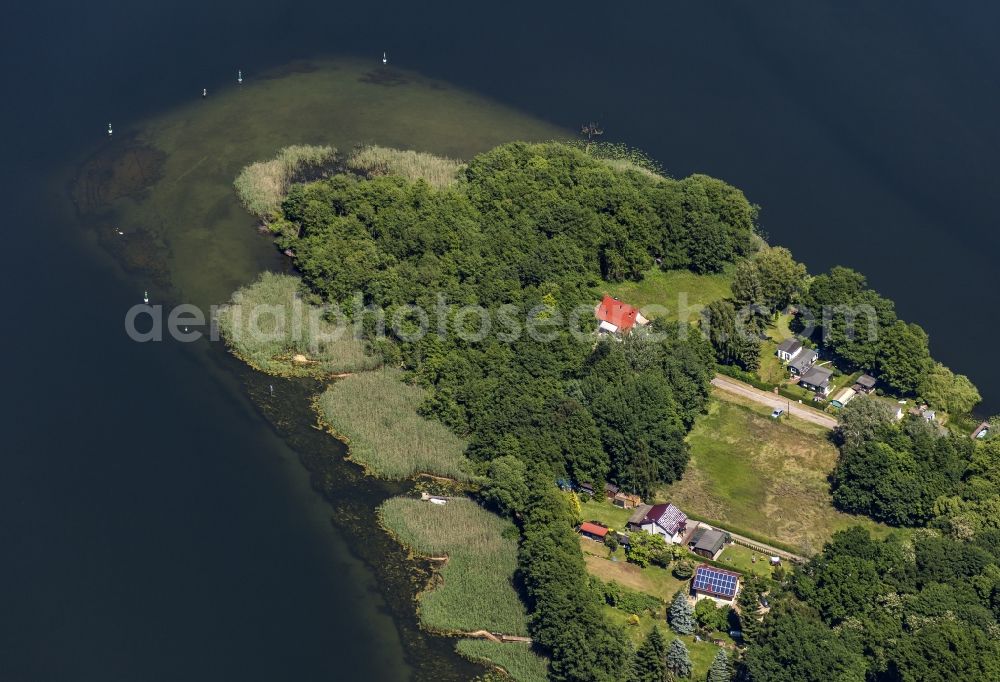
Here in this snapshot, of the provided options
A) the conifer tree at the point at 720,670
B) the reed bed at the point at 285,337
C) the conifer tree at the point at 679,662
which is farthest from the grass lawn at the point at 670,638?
the reed bed at the point at 285,337

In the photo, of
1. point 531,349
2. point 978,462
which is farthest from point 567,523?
point 978,462

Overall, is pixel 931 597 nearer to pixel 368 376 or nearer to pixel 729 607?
pixel 729 607

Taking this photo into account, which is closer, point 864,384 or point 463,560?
point 463,560

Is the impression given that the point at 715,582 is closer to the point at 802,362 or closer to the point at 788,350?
the point at 802,362

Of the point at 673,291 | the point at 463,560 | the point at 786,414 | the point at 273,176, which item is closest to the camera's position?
the point at 463,560

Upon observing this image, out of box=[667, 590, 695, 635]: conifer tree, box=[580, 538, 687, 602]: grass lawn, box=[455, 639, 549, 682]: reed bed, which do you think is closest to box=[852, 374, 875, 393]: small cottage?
box=[580, 538, 687, 602]: grass lawn

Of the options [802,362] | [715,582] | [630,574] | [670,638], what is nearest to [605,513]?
[630,574]

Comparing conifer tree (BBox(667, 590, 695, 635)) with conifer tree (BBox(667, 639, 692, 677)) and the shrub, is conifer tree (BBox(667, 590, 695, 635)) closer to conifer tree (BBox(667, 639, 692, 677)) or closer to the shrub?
conifer tree (BBox(667, 639, 692, 677))

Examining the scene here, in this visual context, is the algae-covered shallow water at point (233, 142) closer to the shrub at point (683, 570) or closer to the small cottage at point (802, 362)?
the small cottage at point (802, 362)

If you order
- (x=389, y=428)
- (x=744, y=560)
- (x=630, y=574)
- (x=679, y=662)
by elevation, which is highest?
(x=744, y=560)
